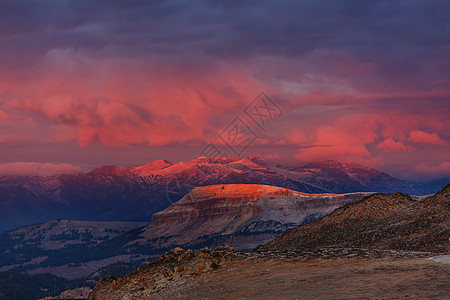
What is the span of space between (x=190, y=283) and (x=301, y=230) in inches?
2232

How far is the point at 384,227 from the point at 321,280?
48.1 m

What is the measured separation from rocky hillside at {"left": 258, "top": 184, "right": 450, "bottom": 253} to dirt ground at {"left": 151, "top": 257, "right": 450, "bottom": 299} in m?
25.3

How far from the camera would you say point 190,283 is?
4525 centimetres

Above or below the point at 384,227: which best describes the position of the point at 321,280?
above

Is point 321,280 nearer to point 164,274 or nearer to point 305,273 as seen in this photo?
point 305,273

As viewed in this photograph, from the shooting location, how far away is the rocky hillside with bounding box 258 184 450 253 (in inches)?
2709

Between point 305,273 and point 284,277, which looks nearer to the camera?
point 284,277

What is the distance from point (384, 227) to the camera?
81750 millimetres

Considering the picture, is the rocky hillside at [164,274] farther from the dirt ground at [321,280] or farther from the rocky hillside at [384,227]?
the rocky hillside at [384,227]

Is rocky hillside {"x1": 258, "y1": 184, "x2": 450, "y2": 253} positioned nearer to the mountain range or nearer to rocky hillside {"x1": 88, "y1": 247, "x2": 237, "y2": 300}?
the mountain range

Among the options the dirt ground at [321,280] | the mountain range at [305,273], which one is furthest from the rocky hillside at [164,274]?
the dirt ground at [321,280]

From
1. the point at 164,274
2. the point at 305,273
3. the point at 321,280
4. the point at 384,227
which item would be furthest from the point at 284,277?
the point at 384,227

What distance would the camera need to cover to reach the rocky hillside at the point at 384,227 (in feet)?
226

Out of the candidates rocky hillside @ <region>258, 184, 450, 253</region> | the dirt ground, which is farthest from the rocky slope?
rocky hillside @ <region>258, 184, 450, 253</region>
